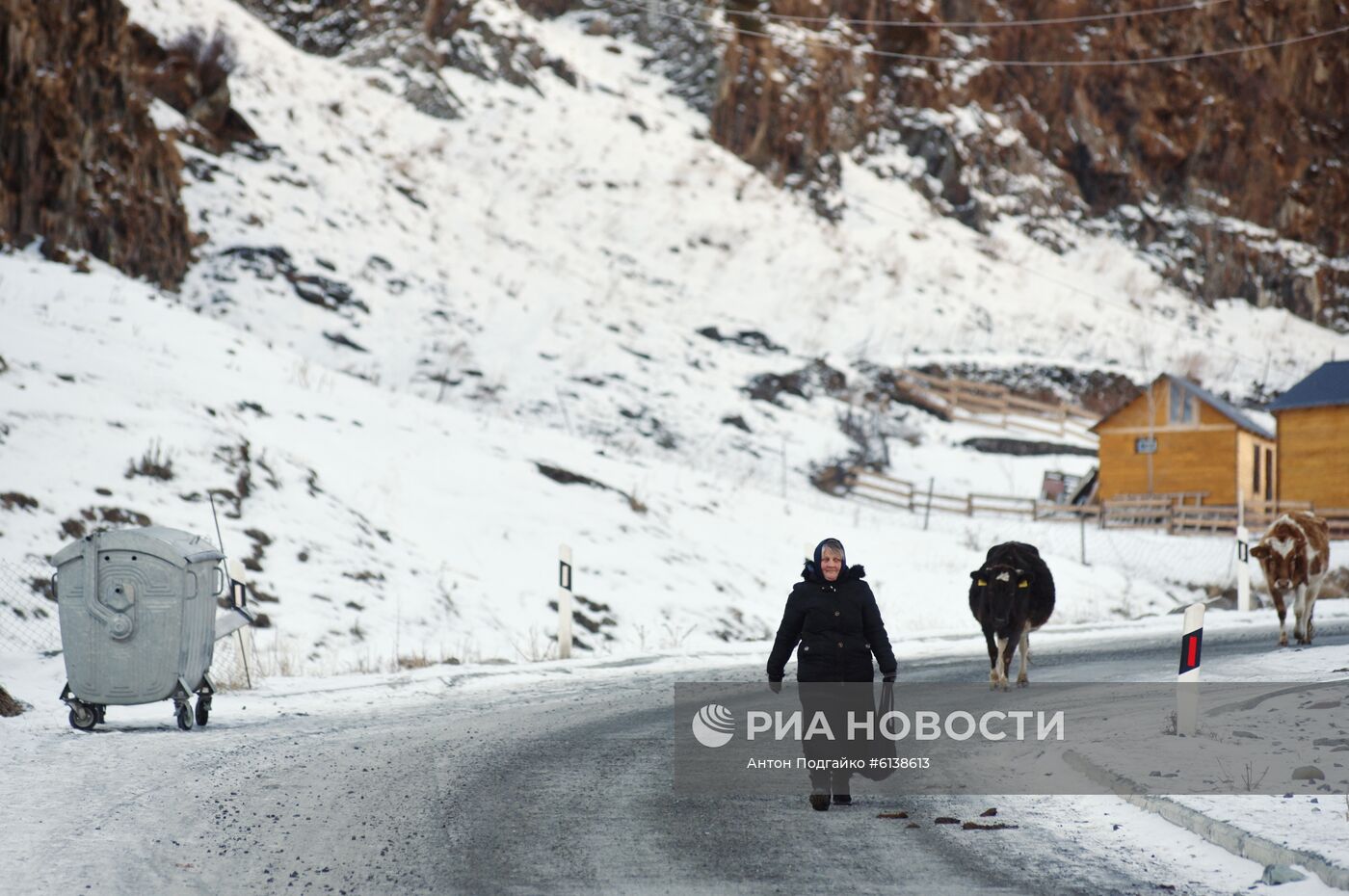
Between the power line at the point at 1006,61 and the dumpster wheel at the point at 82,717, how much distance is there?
63142 millimetres

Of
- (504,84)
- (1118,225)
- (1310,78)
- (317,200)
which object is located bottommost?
(317,200)

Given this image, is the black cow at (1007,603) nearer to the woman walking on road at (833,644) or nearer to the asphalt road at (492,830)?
the asphalt road at (492,830)

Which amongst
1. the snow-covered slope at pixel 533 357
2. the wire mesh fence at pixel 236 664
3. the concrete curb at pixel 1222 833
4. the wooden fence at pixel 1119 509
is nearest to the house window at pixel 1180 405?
the wooden fence at pixel 1119 509

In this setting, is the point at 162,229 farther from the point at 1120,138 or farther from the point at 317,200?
the point at 1120,138

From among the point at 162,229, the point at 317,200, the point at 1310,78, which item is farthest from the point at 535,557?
the point at 1310,78

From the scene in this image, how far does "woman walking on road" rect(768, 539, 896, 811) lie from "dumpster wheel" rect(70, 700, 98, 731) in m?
5.77

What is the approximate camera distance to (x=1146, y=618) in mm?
21859

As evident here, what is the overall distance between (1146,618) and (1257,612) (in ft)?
5.73

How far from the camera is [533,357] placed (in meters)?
41.0

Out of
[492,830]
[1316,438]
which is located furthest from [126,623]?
[1316,438]

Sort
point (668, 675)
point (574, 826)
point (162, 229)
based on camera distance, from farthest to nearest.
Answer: point (162, 229) < point (668, 675) < point (574, 826)

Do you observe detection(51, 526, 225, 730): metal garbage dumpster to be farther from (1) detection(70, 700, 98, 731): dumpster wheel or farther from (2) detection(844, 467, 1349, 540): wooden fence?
(2) detection(844, 467, 1349, 540): wooden fence

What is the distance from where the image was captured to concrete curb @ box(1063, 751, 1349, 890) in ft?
17.4

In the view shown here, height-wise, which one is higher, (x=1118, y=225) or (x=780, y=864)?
(x=1118, y=225)
